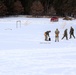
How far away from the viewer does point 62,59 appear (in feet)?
44.4

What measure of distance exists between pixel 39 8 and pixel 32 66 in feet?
177

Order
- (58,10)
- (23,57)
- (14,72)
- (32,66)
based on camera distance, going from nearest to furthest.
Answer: (14,72), (32,66), (23,57), (58,10)

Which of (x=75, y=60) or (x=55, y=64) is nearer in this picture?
(x=55, y=64)

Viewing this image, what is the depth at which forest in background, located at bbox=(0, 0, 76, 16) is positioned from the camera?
64.3 m

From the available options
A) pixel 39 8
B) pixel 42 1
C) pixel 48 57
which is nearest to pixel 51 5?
pixel 42 1

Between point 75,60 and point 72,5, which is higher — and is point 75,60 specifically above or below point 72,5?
above

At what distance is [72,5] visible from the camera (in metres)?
65.6

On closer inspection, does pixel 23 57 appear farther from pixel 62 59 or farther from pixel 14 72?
pixel 14 72

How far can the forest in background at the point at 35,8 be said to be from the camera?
64.3 m

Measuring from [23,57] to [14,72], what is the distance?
3794mm

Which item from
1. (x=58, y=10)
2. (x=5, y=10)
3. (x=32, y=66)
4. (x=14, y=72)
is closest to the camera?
(x=14, y=72)

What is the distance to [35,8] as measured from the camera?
64.8 metres

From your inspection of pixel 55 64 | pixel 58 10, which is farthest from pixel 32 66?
pixel 58 10

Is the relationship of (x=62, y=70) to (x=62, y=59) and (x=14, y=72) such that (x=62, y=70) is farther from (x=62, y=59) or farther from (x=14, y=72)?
(x=62, y=59)
